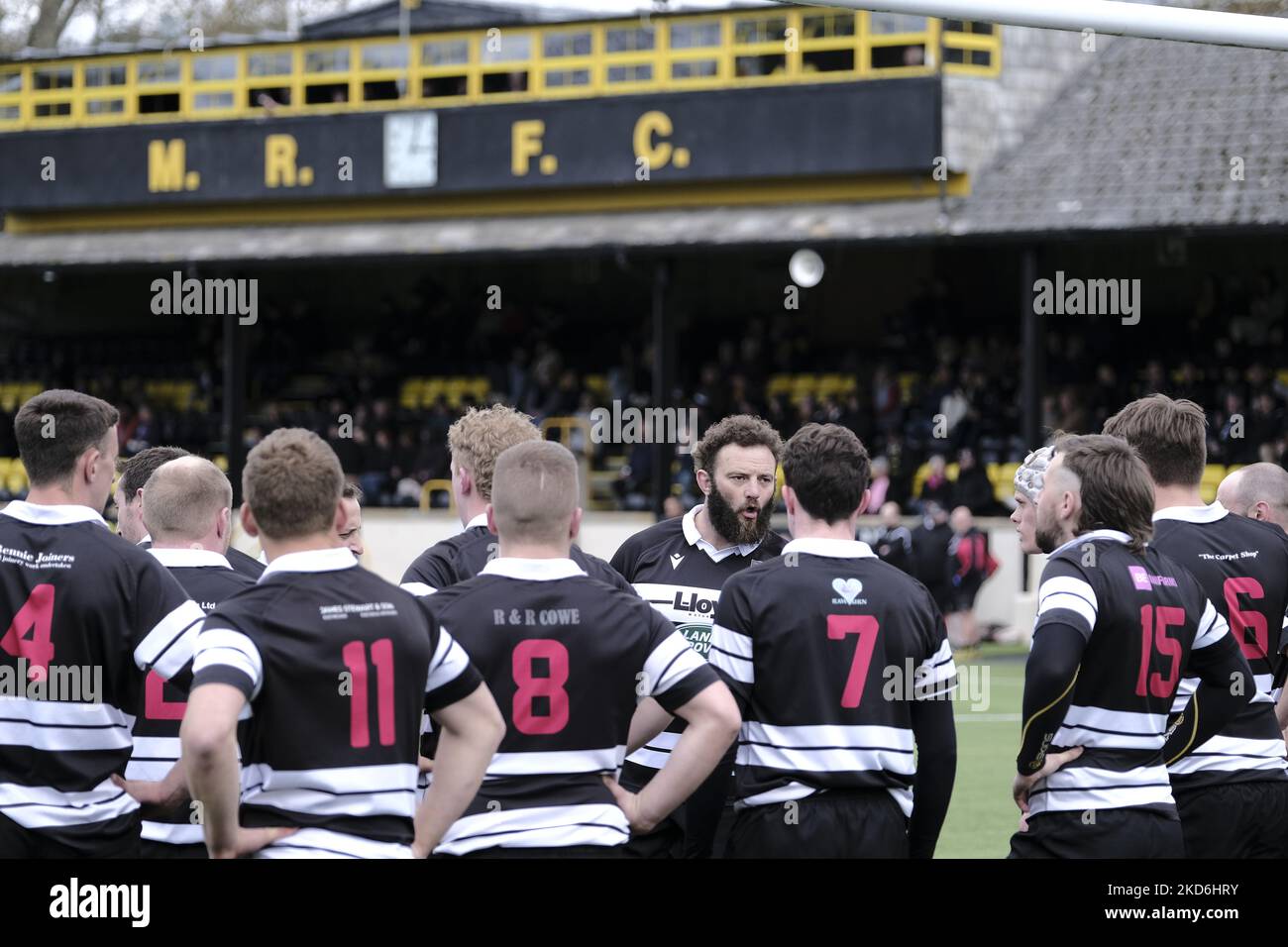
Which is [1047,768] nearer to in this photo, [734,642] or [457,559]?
[734,642]

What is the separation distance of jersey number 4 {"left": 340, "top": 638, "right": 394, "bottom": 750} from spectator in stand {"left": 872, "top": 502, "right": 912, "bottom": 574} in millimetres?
16655

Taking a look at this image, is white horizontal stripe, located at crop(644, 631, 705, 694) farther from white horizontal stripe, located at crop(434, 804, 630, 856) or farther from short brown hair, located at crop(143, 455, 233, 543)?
short brown hair, located at crop(143, 455, 233, 543)

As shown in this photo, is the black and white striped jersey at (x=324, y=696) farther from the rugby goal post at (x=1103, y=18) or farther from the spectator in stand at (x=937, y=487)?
the spectator in stand at (x=937, y=487)

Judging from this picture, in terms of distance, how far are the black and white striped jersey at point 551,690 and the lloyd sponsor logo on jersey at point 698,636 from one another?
1533mm

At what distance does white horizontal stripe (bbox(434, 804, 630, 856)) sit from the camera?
185 inches

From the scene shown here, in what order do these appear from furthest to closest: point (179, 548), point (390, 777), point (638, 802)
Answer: point (179, 548), point (638, 802), point (390, 777)

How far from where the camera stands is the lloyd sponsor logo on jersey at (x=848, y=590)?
5121 mm

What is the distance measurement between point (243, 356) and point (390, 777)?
22.5m

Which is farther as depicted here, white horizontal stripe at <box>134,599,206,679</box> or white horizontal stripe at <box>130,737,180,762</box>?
white horizontal stripe at <box>130,737,180,762</box>

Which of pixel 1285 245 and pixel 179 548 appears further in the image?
pixel 1285 245

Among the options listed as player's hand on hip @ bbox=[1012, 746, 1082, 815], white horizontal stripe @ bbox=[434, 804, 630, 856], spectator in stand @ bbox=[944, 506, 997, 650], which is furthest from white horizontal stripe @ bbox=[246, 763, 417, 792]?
spectator in stand @ bbox=[944, 506, 997, 650]
